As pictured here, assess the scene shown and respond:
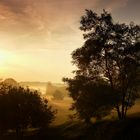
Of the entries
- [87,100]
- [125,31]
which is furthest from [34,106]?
[125,31]

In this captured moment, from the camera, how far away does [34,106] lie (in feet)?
214

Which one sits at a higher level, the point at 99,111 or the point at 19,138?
the point at 99,111

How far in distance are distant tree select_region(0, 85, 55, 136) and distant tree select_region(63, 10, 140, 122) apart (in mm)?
12544

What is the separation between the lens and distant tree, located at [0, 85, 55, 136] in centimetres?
6181

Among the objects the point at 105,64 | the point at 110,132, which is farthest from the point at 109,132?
the point at 105,64

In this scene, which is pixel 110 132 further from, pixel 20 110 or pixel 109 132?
pixel 20 110

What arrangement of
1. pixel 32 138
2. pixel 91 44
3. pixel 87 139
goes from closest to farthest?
pixel 87 139
pixel 91 44
pixel 32 138

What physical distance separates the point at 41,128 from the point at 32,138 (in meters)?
6.26

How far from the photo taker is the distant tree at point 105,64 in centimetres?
5284

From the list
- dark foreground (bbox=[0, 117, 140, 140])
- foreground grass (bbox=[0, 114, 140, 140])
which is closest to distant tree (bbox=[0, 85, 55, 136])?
dark foreground (bbox=[0, 117, 140, 140])

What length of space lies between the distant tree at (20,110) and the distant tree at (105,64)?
12544 millimetres

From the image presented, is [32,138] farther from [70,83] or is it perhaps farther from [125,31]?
[125,31]

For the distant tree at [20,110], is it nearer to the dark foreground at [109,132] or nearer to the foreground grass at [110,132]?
the dark foreground at [109,132]

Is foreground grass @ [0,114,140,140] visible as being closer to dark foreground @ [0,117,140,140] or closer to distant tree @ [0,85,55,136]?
dark foreground @ [0,117,140,140]
